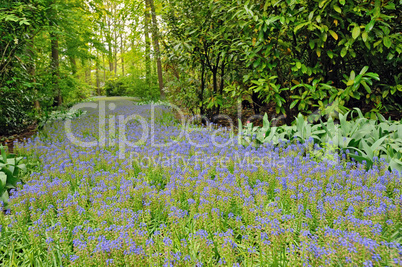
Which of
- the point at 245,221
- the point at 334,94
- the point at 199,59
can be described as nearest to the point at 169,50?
the point at 199,59

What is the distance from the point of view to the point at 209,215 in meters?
2.08

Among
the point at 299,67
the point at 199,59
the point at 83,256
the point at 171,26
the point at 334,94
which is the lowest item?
the point at 83,256

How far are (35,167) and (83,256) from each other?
264 centimetres

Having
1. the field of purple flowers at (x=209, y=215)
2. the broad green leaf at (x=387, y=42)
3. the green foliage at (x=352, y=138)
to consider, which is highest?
the broad green leaf at (x=387, y=42)

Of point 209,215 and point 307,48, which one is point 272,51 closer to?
point 307,48

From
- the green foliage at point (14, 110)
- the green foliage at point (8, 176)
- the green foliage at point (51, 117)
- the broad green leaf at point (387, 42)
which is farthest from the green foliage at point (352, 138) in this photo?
the green foliage at point (14, 110)

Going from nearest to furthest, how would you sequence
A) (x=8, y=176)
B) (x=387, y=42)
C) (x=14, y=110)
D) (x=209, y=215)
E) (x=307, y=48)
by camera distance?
(x=209, y=215), (x=8, y=176), (x=387, y=42), (x=307, y=48), (x=14, y=110)

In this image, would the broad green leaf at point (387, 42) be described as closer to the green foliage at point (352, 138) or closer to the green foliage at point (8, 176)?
the green foliage at point (352, 138)

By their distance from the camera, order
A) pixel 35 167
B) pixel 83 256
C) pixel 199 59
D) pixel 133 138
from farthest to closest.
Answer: pixel 199 59 < pixel 133 138 < pixel 35 167 < pixel 83 256

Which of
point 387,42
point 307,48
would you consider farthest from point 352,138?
point 307,48

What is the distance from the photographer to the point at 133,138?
16.2 feet

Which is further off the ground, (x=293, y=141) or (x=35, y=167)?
(x=293, y=141)

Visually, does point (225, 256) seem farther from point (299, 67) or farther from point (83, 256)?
point (299, 67)

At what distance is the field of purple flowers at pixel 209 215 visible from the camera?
1.57 m
